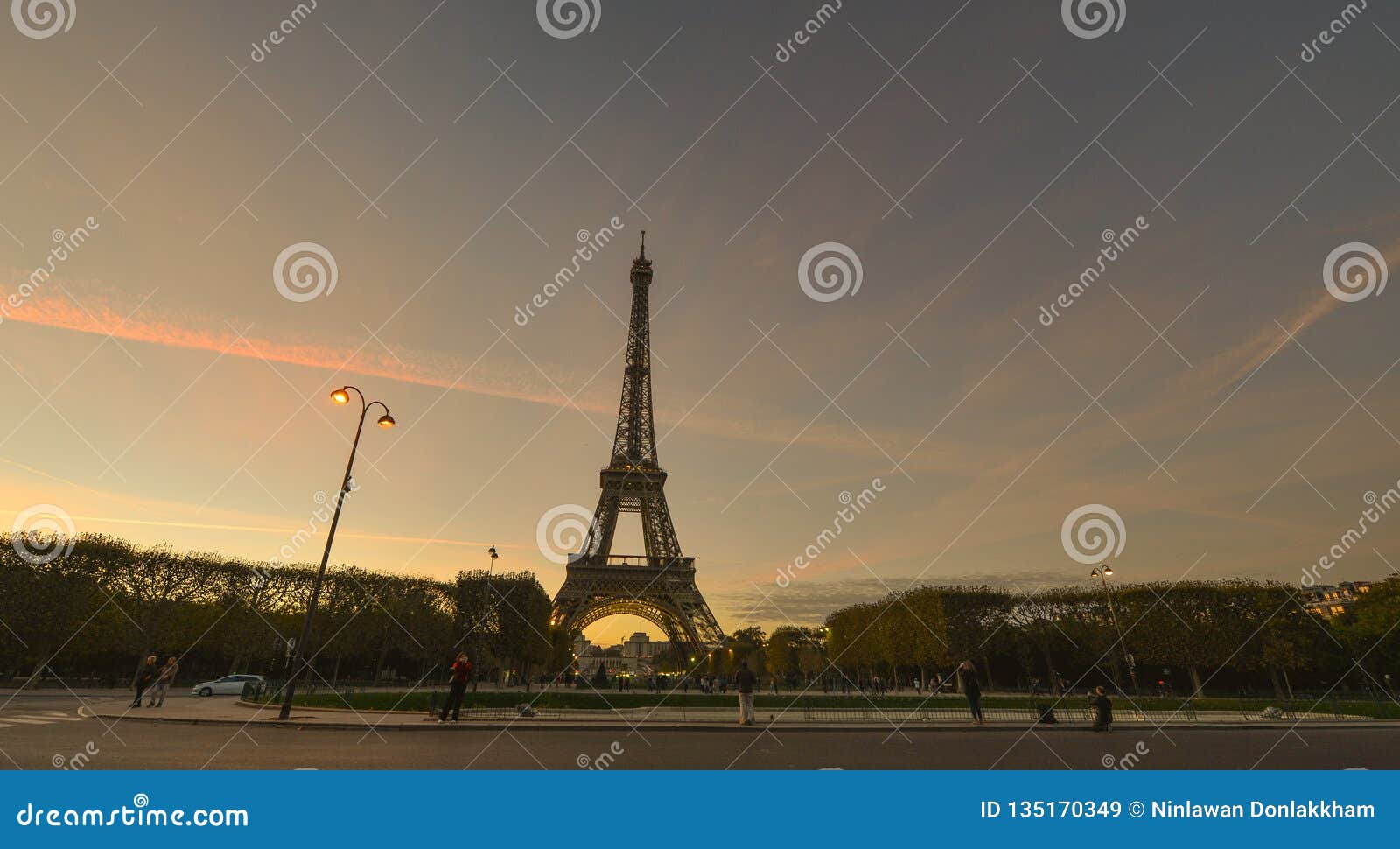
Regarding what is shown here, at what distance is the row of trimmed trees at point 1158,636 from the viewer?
51531mm

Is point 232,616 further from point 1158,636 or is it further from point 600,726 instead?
point 1158,636

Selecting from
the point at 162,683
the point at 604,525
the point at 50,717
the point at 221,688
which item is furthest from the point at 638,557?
the point at 50,717

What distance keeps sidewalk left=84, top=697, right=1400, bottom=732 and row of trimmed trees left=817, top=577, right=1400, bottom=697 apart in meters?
27.6

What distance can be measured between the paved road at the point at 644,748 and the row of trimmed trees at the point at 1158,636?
37465mm

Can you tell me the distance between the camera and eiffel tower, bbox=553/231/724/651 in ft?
180

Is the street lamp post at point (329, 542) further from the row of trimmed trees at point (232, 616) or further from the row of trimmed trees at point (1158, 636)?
the row of trimmed trees at point (1158, 636)

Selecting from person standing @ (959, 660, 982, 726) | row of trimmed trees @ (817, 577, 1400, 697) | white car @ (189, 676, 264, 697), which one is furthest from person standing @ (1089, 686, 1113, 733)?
white car @ (189, 676, 264, 697)

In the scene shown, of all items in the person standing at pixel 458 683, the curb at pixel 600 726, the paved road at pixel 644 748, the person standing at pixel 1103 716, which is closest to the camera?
the paved road at pixel 644 748

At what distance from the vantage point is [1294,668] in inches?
2238

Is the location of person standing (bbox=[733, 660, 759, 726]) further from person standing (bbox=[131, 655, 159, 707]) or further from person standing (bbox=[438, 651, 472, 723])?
person standing (bbox=[131, 655, 159, 707])

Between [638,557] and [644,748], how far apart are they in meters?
46.7

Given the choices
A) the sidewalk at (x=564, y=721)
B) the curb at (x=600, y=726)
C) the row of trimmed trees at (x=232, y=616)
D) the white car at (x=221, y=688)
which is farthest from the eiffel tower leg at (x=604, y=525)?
the curb at (x=600, y=726)

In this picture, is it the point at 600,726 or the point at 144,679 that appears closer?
the point at 600,726

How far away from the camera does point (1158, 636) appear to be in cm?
5194
